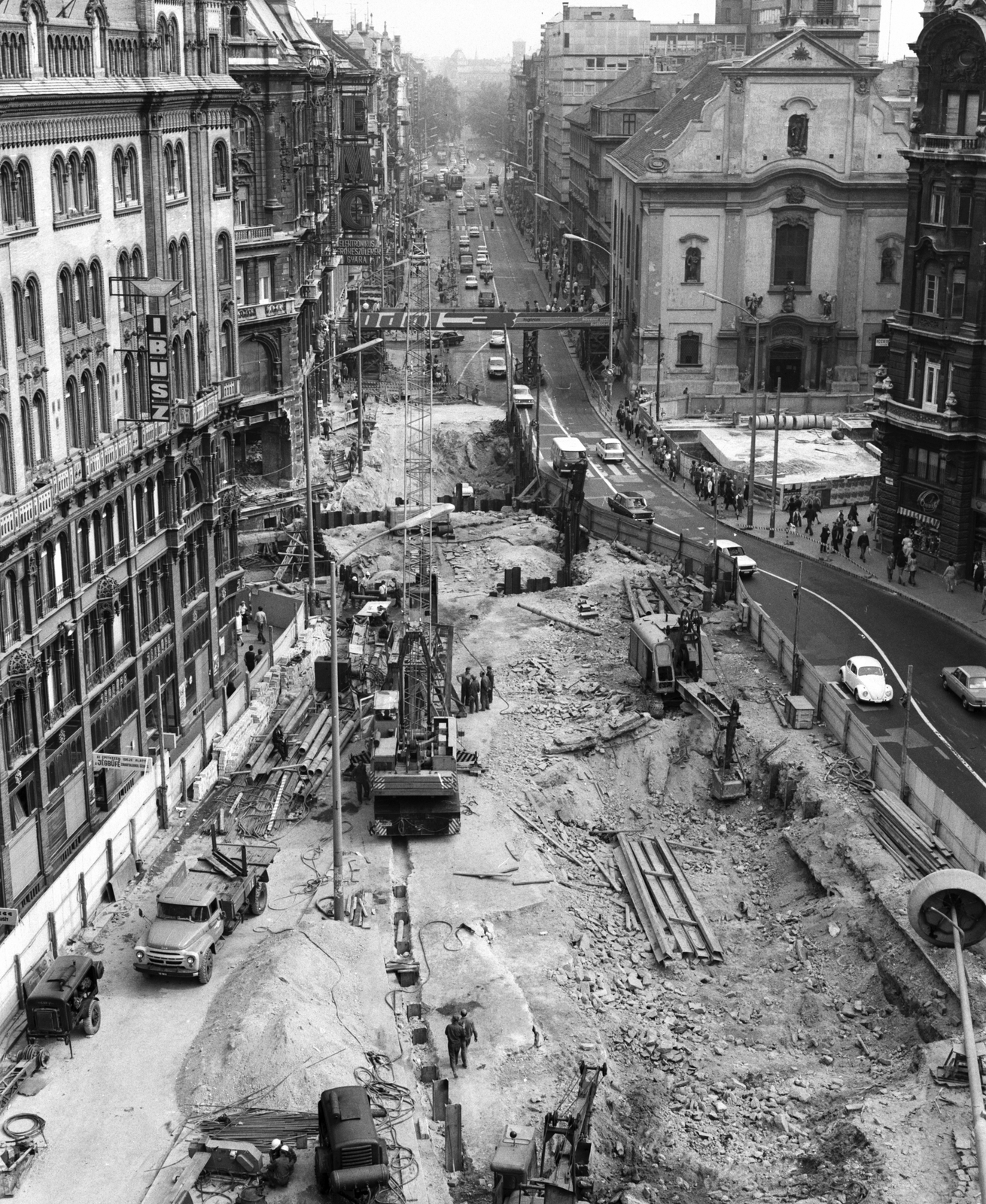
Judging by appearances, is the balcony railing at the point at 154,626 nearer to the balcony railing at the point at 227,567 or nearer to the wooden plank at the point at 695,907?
the balcony railing at the point at 227,567

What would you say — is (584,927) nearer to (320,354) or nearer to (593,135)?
(320,354)

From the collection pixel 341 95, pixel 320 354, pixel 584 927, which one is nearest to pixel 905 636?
pixel 584 927

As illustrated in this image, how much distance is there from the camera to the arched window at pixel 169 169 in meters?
56.1

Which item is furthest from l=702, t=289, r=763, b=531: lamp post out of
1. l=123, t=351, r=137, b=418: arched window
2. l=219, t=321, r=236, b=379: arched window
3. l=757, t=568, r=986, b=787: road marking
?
l=123, t=351, r=137, b=418: arched window

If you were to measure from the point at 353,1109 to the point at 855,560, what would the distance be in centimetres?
5088

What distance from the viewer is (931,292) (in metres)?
76.1

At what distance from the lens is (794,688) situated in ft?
200

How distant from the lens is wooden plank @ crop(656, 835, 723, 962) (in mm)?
46997

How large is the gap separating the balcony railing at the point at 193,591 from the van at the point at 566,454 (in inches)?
1417

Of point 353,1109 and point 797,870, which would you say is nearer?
point 353,1109

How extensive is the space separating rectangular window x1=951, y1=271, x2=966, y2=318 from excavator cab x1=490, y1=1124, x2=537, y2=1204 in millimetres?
49805

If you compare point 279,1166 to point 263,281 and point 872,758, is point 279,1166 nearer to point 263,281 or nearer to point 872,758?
point 872,758

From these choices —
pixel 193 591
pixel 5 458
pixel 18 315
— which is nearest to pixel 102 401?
pixel 18 315

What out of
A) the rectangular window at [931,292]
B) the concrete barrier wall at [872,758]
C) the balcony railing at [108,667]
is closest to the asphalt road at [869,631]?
the concrete barrier wall at [872,758]
